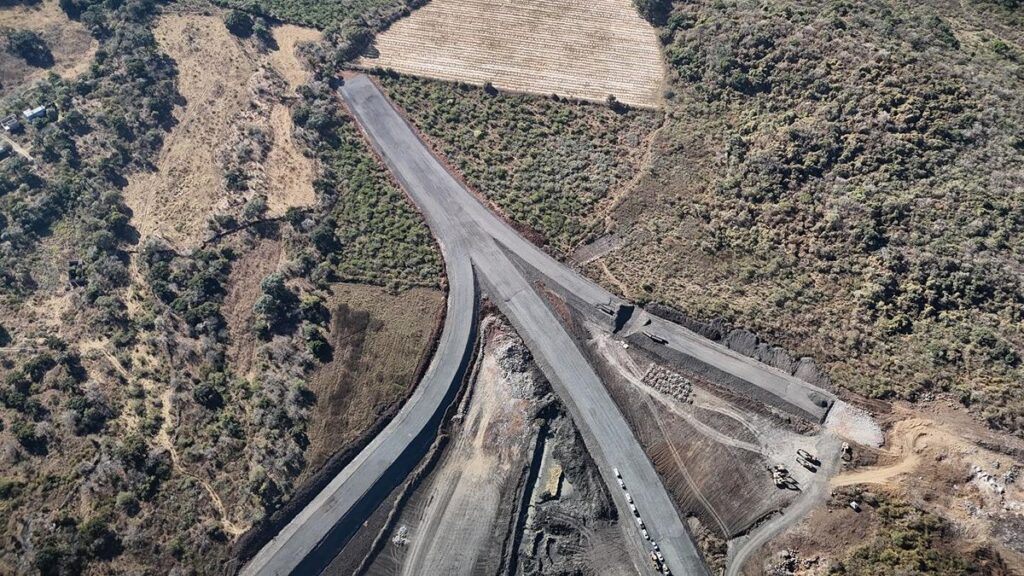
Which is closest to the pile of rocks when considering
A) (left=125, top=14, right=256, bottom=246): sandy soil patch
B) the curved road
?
the curved road

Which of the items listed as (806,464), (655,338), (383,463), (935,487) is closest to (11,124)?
(383,463)

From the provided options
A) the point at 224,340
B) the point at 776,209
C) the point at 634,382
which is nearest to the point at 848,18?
the point at 776,209

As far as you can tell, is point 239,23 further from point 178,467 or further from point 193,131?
point 178,467

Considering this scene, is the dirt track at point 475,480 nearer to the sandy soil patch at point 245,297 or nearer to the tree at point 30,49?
the sandy soil patch at point 245,297

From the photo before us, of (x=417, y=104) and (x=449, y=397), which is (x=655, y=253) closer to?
(x=449, y=397)

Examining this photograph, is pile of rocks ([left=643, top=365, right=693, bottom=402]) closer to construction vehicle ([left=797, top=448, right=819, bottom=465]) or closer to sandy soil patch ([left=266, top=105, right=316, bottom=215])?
construction vehicle ([left=797, top=448, right=819, bottom=465])

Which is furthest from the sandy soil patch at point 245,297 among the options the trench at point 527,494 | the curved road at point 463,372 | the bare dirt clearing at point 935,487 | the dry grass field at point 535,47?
the bare dirt clearing at point 935,487

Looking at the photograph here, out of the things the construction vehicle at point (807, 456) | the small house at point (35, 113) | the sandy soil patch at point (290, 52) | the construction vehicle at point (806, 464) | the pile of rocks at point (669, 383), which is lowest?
the construction vehicle at point (806, 464)
